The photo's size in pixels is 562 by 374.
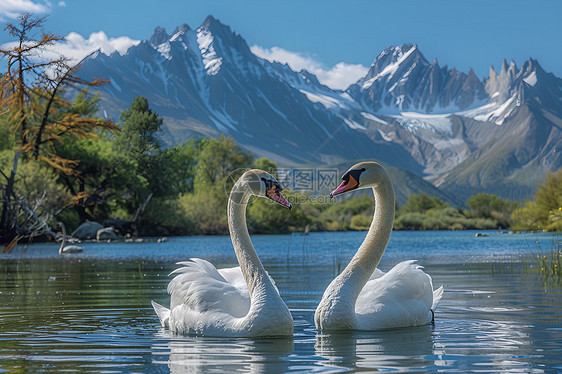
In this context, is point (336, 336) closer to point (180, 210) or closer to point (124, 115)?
point (124, 115)

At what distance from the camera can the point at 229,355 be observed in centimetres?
752

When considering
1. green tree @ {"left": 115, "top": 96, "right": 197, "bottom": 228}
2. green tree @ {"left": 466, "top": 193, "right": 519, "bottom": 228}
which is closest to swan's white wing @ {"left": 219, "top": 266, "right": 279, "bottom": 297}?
green tree @ {"left": 115, "top": 96, "right": 197, "bottom": 228}

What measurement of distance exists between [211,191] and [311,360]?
7091 cm

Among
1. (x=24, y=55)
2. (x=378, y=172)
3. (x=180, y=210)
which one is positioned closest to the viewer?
(x=378, y=172)

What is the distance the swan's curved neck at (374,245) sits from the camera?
9469 mm

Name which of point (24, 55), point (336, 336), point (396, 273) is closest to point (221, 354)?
point (336, 336)

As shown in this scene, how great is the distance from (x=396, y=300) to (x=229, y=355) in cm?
290

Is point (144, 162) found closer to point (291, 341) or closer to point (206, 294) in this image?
point (206, 294)

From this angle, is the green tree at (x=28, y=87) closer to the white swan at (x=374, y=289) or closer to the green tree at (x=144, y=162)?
the green tree at (x=144, y=162)

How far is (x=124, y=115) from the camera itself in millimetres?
46375

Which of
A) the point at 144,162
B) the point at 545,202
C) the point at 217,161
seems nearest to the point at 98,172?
the point at 144,162

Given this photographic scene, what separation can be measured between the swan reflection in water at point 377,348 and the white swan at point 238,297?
66 centimetres

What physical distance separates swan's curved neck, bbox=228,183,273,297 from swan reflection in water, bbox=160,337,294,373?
722mm

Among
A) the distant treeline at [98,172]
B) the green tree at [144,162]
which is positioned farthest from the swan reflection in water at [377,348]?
the green tree at [144,162]
